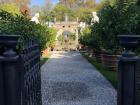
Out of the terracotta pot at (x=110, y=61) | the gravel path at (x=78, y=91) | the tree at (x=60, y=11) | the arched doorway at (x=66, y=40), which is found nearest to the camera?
the gravel path at (x=78, y=91)

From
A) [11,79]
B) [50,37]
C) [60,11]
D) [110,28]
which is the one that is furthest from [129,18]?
[60,11]

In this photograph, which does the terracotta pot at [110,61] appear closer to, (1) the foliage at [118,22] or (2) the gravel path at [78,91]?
(2) the gravel path at [78,91]

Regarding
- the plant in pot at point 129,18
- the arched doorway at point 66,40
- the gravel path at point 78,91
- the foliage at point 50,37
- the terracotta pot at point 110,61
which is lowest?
the arched doorway at point 66,40

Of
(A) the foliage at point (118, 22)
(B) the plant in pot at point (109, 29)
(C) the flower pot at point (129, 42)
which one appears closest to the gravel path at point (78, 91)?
(B) the plant in pot at point (109, 29)

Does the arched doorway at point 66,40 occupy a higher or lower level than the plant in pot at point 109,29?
lower

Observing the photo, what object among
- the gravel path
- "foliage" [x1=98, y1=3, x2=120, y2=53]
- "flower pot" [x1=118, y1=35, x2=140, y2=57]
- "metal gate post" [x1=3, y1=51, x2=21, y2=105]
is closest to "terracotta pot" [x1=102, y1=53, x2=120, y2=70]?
the gravel path

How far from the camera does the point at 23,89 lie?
3949 millimetres

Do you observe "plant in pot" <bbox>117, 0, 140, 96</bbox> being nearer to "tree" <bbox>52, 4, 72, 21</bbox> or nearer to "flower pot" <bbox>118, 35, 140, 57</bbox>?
"flower pot" <bbox>118, 35, 140, 57</bbox>

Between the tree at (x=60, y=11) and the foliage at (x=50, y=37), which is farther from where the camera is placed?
the tree at (x=60, y=11)

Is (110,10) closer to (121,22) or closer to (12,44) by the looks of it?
(121,22)

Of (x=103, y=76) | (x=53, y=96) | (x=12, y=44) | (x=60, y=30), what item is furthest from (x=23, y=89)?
(x=60, y=30)

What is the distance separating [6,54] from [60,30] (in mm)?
48731

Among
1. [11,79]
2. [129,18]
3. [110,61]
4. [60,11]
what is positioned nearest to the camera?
[11,79]

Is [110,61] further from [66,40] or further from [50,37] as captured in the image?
[66,40]
